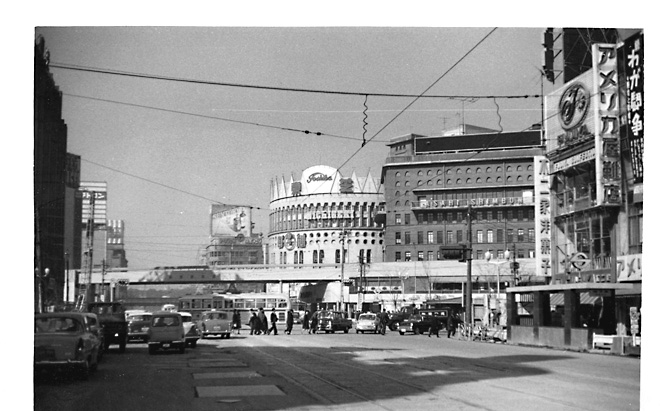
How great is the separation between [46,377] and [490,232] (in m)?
97.5

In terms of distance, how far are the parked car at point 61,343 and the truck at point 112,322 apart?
32.5 ft

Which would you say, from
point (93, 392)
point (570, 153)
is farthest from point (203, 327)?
point (93, 392)

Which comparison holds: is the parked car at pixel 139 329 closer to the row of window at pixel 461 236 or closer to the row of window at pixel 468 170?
the row of window at pixel 468 170

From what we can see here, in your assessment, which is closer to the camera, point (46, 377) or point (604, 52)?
point (46, 377)

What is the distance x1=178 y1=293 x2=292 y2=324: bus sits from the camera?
5275 cm

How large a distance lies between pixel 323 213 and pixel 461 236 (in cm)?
5252

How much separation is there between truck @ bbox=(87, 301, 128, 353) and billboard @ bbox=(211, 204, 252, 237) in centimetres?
457

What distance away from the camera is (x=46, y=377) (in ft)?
57.5

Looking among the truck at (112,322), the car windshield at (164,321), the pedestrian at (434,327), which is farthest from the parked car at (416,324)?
the car windshield at (164,321)

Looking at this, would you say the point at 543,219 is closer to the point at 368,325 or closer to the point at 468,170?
the point at 368,325

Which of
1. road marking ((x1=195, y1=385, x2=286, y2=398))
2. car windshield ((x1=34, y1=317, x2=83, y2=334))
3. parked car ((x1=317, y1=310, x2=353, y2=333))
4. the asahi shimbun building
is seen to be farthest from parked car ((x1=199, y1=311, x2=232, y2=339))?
road marking ((x1=195, y1=385, x2=286, y2=398))

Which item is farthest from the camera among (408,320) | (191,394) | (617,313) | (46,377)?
(408,320)

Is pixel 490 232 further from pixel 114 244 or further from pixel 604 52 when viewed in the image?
pixel 114 244

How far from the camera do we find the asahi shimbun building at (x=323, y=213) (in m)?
32.7
